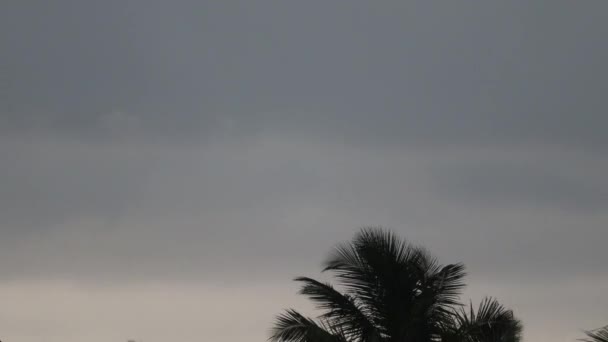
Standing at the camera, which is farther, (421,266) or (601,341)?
(421,266)

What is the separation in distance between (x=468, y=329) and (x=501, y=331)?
1.02m

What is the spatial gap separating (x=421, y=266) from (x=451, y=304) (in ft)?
4.82

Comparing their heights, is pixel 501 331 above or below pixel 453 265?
below

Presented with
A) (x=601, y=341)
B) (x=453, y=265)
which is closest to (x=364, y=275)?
(x=453, y=265)

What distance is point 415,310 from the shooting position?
2850 centimetres

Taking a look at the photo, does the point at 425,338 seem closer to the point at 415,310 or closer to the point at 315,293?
the point at 415,310

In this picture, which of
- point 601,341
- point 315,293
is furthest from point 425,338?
point 601,341

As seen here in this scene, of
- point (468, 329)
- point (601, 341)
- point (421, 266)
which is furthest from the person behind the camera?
point (421, 266)

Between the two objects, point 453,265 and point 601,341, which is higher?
point 453,265

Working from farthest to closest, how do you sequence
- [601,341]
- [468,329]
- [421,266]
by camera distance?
[421,266] < [468,329] < [601,341]

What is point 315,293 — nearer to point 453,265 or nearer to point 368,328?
point 368,328

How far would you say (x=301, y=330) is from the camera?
28375 mm

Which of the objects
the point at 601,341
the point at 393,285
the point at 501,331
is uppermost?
the point at 393,285

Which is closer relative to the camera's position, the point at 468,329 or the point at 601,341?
the point at 601,341
